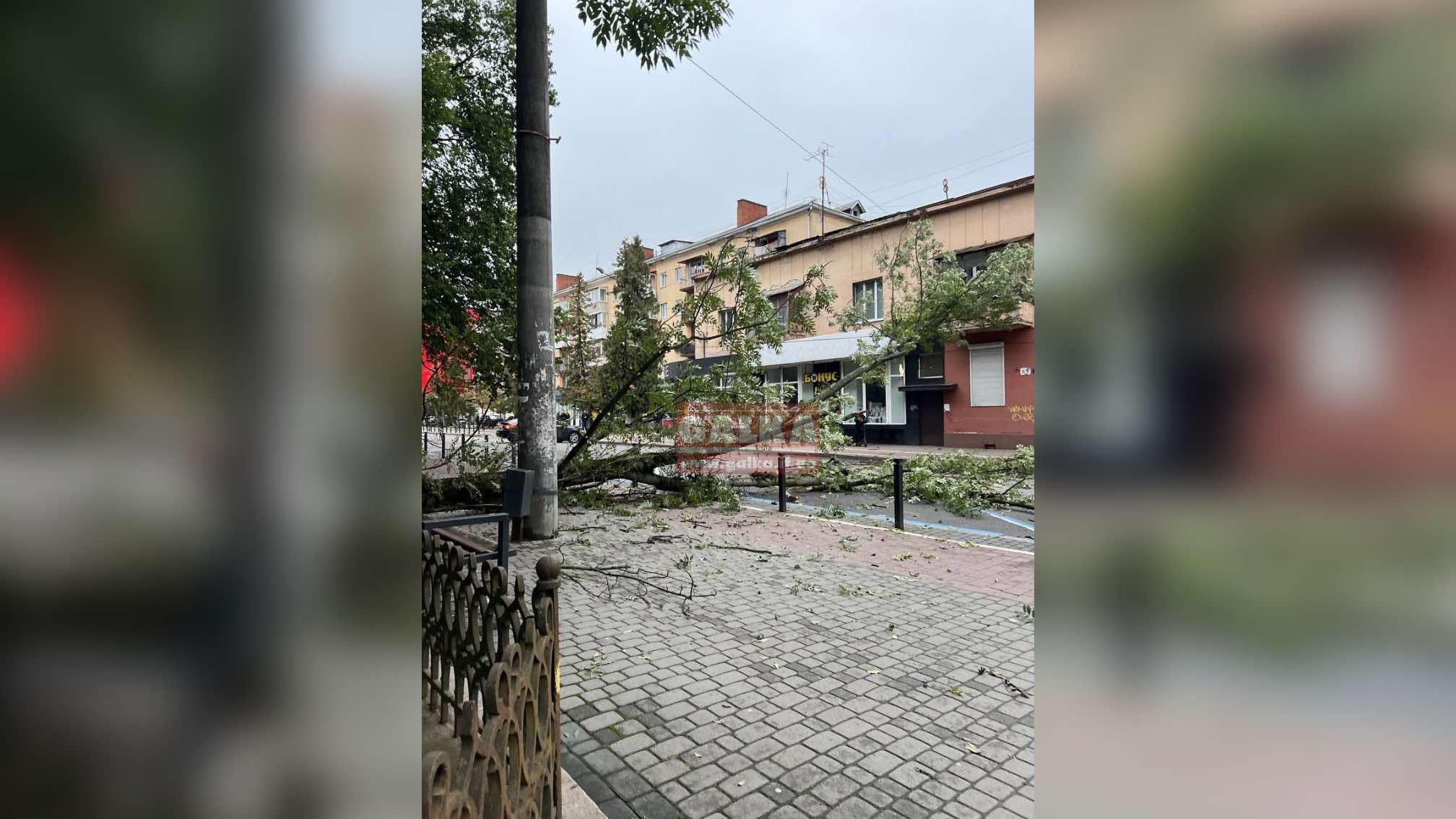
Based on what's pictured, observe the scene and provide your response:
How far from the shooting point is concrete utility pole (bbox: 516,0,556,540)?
8.19 m

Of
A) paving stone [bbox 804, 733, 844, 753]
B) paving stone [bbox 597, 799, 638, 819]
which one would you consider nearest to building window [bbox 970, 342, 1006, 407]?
paving stone [bbox 804, 733, 844, 753]

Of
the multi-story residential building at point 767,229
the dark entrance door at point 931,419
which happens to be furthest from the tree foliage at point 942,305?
the multi-story residential building at point 767,229

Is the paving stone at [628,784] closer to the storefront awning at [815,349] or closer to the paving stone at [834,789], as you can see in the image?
the paving stone at [834,789]

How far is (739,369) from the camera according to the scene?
11070 mm

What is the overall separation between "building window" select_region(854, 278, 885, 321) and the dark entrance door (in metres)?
3.62

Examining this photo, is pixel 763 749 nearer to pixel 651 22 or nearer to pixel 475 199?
pixel 651 22

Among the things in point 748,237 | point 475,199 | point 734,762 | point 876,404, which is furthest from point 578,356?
point 748,237

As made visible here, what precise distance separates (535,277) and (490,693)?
23.0 ft
